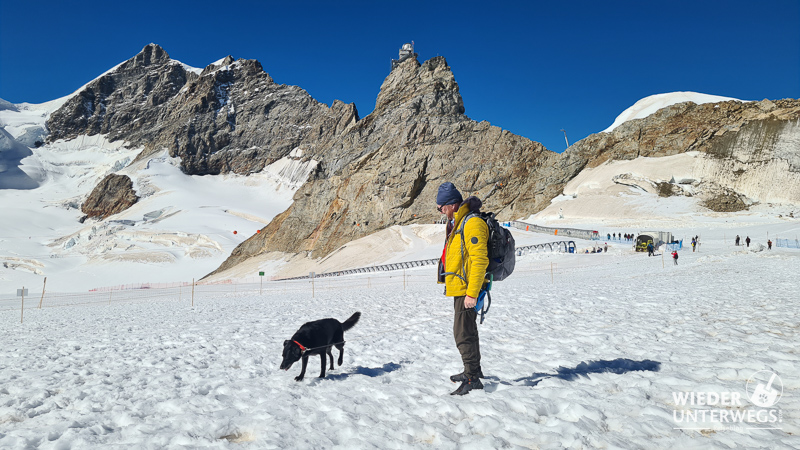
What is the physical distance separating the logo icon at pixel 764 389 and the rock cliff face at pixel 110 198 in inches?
5490

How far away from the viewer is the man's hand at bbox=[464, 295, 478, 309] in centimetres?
409

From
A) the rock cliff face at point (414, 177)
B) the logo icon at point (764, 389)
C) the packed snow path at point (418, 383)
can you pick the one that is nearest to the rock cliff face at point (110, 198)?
the rock cliff face at point (414, 177)

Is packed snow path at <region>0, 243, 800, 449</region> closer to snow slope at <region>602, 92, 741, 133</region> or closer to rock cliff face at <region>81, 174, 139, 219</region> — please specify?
rock cliff face at <region>81, 174, 139, 219</region>

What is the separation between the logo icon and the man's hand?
2403 millimetres

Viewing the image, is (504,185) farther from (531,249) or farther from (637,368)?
(637,368)

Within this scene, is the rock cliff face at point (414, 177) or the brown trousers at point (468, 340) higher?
the rock cliff face at point (414, 177)

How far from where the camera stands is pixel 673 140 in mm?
73125

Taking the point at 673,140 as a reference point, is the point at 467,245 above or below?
below

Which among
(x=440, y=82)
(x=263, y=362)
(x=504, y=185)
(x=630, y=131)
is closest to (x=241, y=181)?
(x=440, y=82)

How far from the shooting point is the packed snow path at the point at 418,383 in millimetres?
3324

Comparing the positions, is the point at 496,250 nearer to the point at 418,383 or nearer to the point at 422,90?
the point at 418,383

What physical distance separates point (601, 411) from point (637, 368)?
161cm

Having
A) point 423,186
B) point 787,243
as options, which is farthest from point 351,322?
point 423,186

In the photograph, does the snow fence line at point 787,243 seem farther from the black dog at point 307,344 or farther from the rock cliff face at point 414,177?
the black dog at point 307,344
